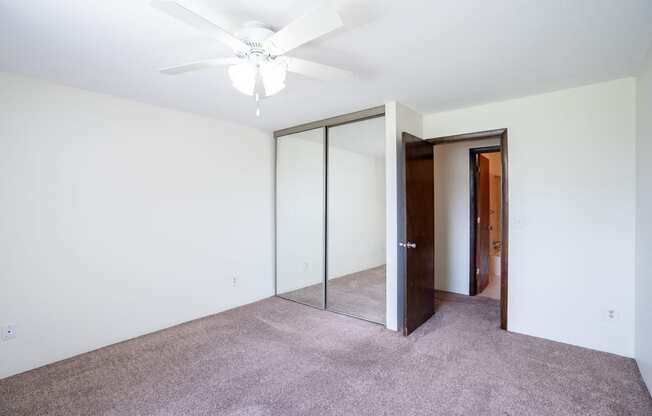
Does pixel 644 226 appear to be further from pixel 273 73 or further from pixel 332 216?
pixel 332 216

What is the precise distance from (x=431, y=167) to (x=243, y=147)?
2.38 meters

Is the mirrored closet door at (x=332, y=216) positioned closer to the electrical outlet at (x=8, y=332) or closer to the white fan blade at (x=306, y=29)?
the white fan blade at (x=306, y=29)

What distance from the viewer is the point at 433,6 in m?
1.59

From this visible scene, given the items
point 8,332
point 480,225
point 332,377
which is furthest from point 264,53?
point 480,225

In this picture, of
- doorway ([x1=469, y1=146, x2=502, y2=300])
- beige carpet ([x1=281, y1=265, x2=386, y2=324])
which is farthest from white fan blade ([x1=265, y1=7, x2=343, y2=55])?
doorway ([x1=469, y1=146, x2=502, y2=300])

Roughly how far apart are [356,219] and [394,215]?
1.58 m

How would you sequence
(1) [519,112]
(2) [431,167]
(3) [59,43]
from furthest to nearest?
(2) [431,167] → (1) [519,112] → (3) [59,43]

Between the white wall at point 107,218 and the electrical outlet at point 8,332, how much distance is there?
36 millimetres

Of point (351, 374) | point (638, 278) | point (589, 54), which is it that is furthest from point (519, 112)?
point (351, 374)

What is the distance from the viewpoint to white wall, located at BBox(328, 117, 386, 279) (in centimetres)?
398

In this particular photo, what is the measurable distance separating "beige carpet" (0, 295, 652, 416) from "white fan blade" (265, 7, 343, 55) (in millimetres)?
2160

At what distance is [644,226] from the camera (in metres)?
2.23

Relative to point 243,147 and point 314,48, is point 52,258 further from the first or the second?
point 314,48

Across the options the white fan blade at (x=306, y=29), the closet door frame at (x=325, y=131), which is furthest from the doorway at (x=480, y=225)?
the white fan blade at (x=306, y=29)
